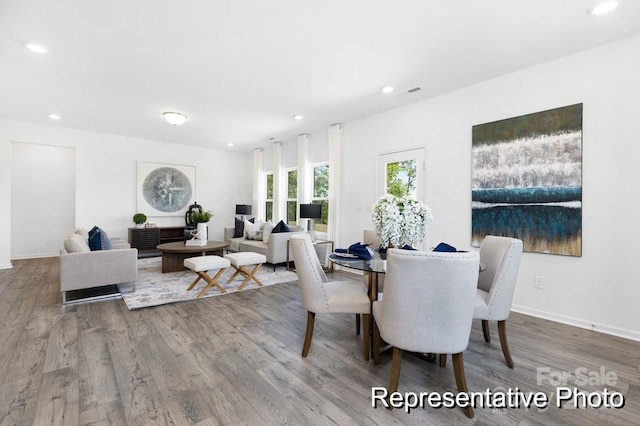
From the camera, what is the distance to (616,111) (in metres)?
2.85

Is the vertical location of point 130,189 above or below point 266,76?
below

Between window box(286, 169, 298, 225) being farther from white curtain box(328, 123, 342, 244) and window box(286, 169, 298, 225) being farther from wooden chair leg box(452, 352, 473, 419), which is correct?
wooden chair leg box(452, 352, 473, 419)

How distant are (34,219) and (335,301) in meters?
7.88

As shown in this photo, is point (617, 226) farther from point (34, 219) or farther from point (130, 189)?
point (34, 219)

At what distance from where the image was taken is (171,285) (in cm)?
436

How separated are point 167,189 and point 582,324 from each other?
8.00m

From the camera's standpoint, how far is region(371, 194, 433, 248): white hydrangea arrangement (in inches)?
93.6

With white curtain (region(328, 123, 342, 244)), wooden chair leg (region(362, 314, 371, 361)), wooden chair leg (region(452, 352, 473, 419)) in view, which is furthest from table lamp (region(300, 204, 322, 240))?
wooden chair leg (region(452, 352, 473, 419))

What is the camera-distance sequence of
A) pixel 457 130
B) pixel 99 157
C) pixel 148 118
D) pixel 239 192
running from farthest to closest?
pixel 239 192 → pixel 99 157 → pixel 148 118 → pixel 457 130

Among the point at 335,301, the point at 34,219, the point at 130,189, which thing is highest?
the point at 130,189

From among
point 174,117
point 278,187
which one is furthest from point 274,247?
point 174,117

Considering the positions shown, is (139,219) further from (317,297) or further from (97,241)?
(317,297)

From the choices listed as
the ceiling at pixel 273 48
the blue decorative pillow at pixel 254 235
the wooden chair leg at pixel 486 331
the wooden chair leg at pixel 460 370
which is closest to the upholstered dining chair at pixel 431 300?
the wooden chair leg at pixel 460 370

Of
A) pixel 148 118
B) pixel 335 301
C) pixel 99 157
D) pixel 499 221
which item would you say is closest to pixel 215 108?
pixel 148 118
